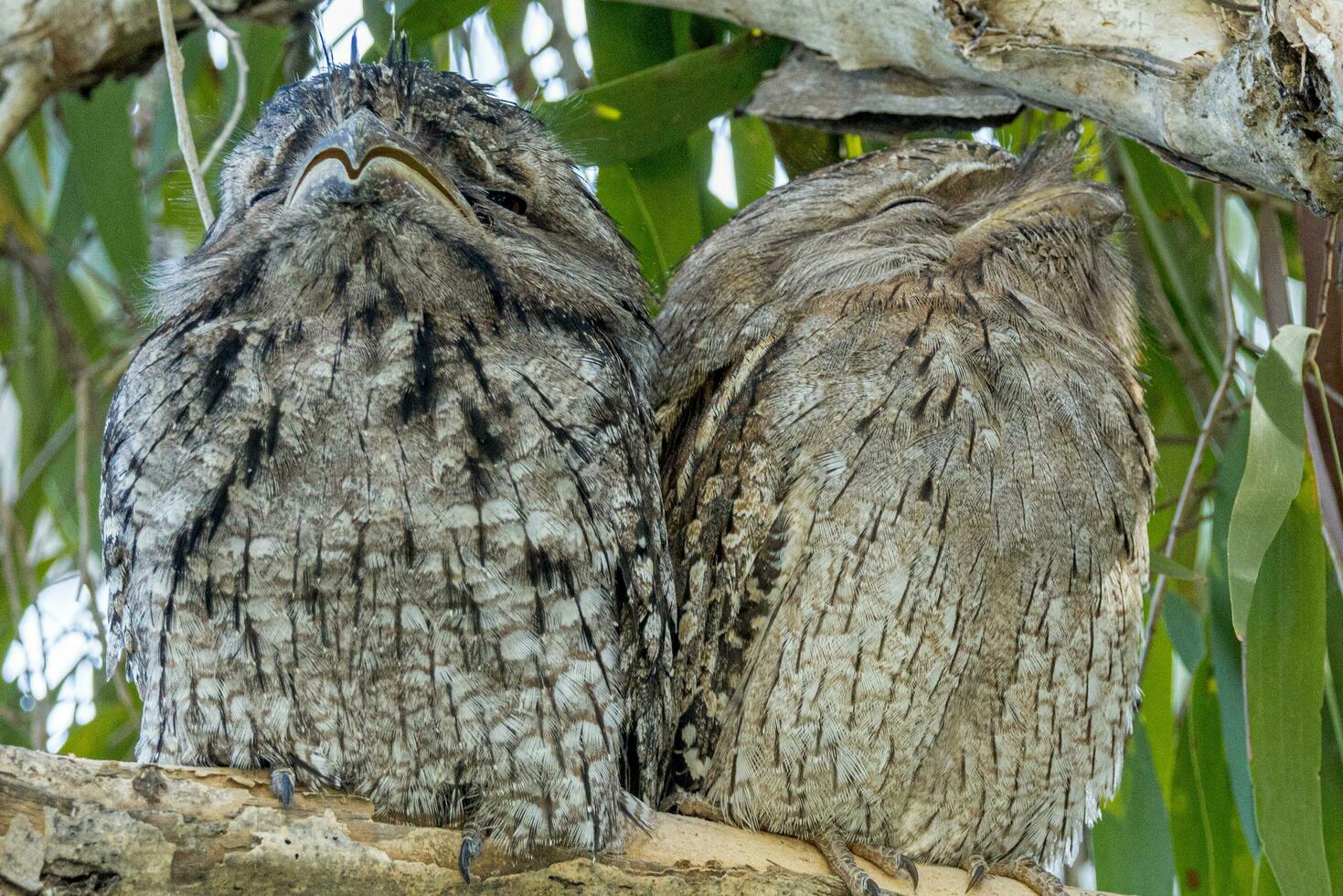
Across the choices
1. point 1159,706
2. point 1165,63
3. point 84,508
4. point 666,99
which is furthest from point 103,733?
point 1165,63

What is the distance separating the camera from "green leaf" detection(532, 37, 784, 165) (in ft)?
10.2

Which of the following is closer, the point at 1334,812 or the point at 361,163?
the point at 361,163

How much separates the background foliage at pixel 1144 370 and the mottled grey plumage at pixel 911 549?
30cm

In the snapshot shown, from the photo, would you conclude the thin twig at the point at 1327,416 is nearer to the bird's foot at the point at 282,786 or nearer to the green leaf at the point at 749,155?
the green leaf at the point at 749,155

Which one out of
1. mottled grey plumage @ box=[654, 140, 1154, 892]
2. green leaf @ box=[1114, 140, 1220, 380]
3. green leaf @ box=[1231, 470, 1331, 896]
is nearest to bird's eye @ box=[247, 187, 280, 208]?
mottled grey plumage @ box=[654, 140, 1154, 892]

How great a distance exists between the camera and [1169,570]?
2.75 m

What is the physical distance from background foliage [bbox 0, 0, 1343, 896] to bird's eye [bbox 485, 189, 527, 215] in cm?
34

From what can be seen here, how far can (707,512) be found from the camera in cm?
261

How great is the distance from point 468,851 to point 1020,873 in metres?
1.07

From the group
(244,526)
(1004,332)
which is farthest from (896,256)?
(244,526)

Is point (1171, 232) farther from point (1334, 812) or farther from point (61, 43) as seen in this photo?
point (61, 43)

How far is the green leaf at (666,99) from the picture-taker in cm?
309

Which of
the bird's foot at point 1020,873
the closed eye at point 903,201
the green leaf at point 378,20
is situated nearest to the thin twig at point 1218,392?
the bird's foot at point 1020,873

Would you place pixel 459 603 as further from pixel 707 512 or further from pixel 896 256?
→ pixel 896 256
